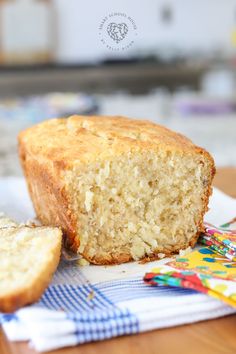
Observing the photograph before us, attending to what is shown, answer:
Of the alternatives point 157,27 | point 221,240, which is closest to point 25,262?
point 221,240

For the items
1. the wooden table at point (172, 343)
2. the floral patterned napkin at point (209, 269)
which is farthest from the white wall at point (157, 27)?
the wooden table at point (172, 343)

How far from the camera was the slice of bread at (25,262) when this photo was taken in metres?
1.25

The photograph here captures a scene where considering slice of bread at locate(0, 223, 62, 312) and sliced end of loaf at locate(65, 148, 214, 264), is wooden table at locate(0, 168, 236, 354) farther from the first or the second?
sliced end of loaf at locate(65, 148, 214, 264)

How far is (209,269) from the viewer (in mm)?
1477

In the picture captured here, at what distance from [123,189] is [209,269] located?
1.01 ft

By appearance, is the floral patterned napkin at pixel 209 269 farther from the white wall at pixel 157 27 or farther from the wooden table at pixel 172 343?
the white wall at pixel 157 27

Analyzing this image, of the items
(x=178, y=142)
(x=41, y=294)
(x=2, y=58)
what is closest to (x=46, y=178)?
(x=178, y=142)

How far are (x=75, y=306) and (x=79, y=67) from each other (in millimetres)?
4843

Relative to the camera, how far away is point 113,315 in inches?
49.0

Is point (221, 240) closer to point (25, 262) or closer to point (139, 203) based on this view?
point (139, 203)

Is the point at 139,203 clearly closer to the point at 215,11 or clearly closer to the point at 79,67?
the point at 79,67

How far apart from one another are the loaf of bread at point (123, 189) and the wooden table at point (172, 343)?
1.29ft

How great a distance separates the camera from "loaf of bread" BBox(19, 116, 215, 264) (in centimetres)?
157

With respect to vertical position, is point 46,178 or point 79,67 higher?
point 46,178
